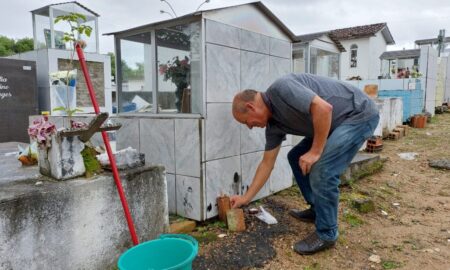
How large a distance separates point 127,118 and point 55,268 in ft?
5.98

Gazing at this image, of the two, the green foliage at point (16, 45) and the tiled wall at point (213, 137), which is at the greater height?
the green foliage at point (16, 45)

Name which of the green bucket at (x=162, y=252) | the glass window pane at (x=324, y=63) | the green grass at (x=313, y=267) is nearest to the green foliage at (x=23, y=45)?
the glass window pane at (x=324, y=63)

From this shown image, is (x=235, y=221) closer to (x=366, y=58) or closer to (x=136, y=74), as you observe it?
(x=136, y=74)

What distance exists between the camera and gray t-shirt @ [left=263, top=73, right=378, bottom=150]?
2.40 metres

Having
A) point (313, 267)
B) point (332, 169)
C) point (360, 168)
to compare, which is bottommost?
point (313, 267)

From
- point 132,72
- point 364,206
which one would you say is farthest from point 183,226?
point 364,206

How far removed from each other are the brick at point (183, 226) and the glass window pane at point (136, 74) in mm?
1214

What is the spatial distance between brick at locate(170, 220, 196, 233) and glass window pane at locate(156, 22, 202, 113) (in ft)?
3.42

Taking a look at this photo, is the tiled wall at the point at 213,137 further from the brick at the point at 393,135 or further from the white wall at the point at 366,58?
the white wall at the point at 366,58

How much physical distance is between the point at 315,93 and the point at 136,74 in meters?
1.97

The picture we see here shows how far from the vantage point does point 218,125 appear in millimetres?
3047

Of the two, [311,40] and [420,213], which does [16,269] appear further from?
[311,40]

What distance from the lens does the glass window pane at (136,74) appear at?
131 inches

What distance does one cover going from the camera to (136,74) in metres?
3.45
